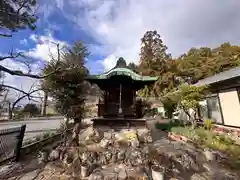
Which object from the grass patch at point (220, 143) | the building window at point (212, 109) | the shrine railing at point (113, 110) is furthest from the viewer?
the building window at point (212, 109)

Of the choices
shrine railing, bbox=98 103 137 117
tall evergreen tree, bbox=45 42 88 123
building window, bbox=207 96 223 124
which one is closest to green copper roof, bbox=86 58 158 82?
tall evergreen tree, bbox=45 42 88 123

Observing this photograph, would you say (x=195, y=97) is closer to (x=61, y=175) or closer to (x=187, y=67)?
(x=61, y=175)

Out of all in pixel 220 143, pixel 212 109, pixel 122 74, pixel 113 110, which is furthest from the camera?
pixel 212 109

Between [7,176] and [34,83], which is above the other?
[34,83]

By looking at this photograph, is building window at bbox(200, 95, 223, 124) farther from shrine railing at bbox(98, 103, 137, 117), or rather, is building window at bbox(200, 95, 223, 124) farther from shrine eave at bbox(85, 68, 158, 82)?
shrine railing at bbox(98, 103, 137, 117)

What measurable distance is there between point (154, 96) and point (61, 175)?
2235 centimetres

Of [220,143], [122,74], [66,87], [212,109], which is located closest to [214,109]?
[212,109]

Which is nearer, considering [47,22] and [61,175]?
[61,175]

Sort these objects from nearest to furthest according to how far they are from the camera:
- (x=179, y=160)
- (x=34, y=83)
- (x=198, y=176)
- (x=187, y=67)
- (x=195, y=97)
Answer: (x=198, y=176), (x=179, y=160), (x=34, y=83), (x=195, y=97), (x=187, y=67)

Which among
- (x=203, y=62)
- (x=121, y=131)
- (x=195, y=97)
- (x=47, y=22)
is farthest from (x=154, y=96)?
(x=47, y=22)

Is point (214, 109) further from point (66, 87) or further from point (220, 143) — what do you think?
point (66, 87)

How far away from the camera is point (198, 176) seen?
14.3ft

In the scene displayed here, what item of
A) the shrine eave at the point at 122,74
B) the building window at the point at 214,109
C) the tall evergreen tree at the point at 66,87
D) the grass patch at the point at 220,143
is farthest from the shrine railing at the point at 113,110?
the building window at the point at 214,109

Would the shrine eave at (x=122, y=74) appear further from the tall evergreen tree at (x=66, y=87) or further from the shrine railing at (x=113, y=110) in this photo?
the shrine railing at (x=113, y=110)
